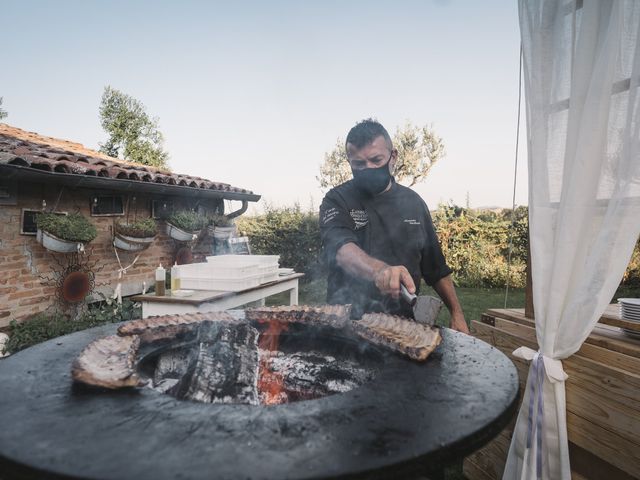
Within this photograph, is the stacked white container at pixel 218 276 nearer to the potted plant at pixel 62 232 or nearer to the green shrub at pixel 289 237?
the potted plant at pixel 62 232

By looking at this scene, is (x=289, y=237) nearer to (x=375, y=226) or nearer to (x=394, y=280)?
(x=375, y=226)

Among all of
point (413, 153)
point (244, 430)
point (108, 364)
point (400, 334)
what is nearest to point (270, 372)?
point (400, 334)

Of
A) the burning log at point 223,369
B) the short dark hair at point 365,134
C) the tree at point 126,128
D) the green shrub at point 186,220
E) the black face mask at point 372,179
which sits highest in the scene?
the tree at point 126,128

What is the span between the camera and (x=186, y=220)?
7445 mm

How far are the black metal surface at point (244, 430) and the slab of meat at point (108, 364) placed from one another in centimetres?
3

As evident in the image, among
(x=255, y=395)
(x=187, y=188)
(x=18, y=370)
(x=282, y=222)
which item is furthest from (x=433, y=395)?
(x=282, y=222)

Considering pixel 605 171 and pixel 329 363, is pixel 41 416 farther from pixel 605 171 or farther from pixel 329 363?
pixel 605 171

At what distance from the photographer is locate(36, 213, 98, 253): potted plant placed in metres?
5.21

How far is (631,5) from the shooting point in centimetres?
155

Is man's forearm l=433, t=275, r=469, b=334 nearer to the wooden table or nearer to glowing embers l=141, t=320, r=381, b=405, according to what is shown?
glowing embers l=141, t=320, r=381, b=405

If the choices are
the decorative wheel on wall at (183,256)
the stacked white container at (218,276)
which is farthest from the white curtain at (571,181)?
the decorative wheel on wall at (183,256)

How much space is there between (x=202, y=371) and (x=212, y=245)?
7.85m

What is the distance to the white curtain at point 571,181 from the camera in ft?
5.15

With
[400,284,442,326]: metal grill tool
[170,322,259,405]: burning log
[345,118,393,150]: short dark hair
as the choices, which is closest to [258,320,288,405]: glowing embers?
[170,322,259,405]: burning log
